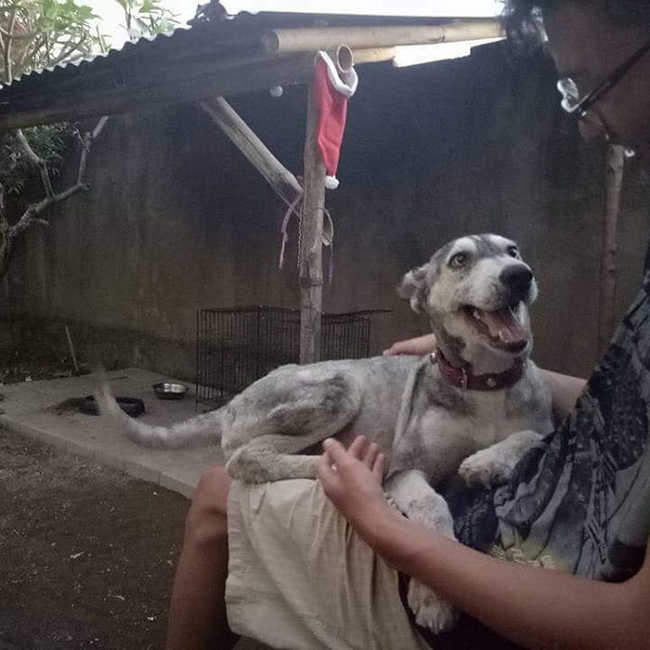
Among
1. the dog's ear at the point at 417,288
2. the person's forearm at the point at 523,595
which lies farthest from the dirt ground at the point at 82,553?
the person's forearm at the point at 523,595

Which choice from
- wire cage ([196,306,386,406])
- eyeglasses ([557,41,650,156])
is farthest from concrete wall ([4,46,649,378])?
eyeglasses ([557,41,650,156])

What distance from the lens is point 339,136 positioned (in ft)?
14.3

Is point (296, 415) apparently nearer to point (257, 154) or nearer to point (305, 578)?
point (305, 578)

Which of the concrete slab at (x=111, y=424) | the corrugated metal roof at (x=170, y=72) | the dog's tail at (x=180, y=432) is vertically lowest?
the concrete slab at (x=111, y=424)

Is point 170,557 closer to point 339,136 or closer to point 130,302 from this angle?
point 339,136

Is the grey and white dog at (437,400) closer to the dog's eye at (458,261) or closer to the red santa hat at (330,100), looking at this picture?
the dog's eye at (458,261)

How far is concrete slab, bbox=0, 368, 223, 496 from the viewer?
527cm

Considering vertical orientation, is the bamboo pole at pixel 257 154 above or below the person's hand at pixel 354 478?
above

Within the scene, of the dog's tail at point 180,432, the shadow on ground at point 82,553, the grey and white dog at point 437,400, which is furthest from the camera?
the dog's tail at point 180,432

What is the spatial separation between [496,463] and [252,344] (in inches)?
203

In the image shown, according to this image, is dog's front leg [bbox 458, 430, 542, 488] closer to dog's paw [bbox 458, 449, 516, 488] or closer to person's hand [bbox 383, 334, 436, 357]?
dog's paw [bbox 458, 449, 516, 488]

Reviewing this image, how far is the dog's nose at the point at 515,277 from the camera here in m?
2.36

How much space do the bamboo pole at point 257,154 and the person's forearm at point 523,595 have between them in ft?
12.3

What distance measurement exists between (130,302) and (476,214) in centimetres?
480
